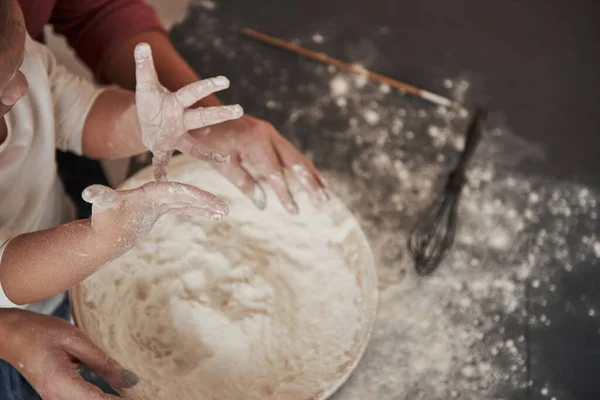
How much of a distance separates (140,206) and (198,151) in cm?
19

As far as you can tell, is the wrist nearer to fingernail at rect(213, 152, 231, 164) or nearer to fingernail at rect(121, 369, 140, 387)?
fingernail at rect(121, 369, 140, 387)

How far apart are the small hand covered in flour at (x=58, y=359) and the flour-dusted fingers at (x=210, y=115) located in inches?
11.4

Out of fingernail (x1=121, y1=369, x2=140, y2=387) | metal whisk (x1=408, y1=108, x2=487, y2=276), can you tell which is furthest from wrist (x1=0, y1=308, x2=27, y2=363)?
metal whisk (x1=408, y1=108, x2=487, y2=276)

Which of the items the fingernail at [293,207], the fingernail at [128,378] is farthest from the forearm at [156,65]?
the fingernail at [128,378]

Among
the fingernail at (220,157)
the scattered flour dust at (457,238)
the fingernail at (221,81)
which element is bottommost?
the scattered flour dust at (457,238)

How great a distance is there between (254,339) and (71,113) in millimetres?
420

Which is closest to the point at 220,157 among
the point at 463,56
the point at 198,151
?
the point at 198,151

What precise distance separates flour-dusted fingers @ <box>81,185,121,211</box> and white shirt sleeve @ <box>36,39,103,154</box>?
292 millimetres

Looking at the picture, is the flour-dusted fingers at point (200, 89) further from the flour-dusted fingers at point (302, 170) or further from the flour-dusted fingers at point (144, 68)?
the flour-dusted fingers at point (302, 170)

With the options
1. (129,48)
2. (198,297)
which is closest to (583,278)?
(198,297)

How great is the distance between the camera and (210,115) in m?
0.69

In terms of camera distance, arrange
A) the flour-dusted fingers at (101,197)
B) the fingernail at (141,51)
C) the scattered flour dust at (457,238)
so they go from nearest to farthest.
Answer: the flour-dusted fingers at (101,197) < the fingernail at (141,51) < the scattered flour dust at (457,238)

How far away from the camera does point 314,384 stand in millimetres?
708

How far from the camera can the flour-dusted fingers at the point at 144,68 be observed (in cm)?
64
